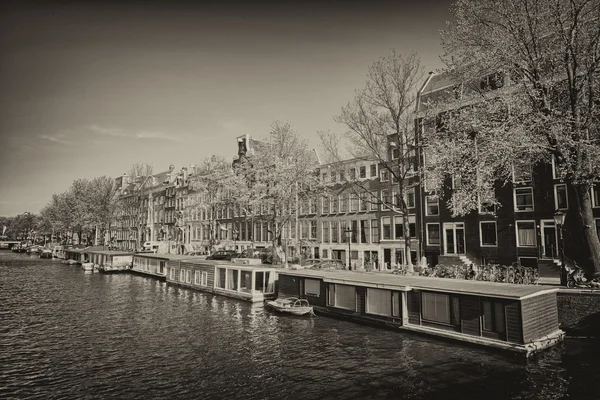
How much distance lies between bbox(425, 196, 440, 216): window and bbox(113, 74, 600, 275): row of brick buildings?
0.36 ft

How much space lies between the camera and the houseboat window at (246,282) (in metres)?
39.9

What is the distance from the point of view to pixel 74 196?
103 meters

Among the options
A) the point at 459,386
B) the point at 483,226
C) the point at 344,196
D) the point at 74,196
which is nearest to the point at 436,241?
the point at 483,226

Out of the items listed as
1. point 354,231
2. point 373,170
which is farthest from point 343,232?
point 373,170

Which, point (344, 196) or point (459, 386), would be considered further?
point (344, 196)

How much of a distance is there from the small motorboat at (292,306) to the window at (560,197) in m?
24.1

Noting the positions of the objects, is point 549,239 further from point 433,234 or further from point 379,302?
point 379,302

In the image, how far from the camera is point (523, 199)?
37219mm

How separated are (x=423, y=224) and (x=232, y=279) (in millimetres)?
22658

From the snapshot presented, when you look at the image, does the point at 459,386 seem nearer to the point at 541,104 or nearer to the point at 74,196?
the point at 541,104

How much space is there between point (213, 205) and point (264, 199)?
17735mm

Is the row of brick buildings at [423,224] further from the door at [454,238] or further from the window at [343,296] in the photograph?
the window at [343,296]

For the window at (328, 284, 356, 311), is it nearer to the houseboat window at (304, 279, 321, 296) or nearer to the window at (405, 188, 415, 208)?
the houseboat window at (304, 279, 321, 296)

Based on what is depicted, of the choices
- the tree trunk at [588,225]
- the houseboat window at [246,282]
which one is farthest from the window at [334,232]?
the tree trunk at [588,225]
